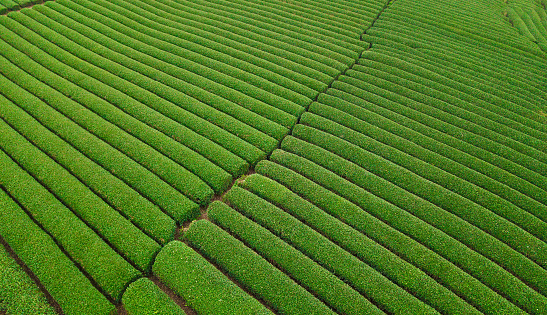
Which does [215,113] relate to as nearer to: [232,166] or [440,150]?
[232,166]

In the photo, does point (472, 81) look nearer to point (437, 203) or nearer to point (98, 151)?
point (437, 203)

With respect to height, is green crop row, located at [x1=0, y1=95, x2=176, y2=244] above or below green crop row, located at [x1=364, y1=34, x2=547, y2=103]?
below

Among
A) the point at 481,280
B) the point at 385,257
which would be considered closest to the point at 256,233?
the point at 385,257

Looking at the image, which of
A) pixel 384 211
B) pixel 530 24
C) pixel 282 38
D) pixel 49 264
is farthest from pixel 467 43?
pixel 49 264

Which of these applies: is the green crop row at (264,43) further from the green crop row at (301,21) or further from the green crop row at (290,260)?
the green crop row at (290,260)

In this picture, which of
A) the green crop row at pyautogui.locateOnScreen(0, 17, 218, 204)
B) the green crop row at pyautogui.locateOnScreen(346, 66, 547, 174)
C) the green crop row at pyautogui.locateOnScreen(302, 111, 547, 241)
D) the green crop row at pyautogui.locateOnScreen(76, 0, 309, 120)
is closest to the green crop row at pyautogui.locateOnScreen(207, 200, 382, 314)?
the green crop row at pyautogui.locateOnScreen(0, 17, 218, 204)

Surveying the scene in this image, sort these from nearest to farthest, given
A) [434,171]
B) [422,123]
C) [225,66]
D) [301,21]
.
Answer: [434,171], [422,123], [225,66], [301,21]

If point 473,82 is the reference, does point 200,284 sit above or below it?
below

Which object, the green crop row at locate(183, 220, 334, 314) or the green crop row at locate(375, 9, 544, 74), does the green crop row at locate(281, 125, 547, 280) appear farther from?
the green crop row at locate(375, 9, 544, 74)
